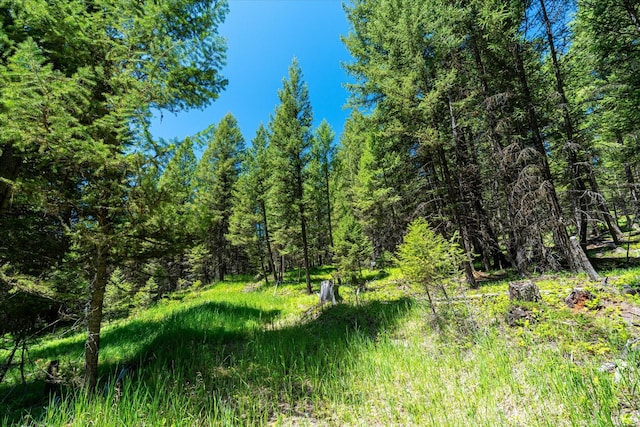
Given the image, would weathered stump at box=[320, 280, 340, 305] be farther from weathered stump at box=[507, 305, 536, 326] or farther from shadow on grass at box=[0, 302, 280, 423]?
weathered stump at box=[507, 305, 536, 326]

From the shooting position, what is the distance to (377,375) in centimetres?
391

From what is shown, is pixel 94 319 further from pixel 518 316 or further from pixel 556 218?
pixel 556 218

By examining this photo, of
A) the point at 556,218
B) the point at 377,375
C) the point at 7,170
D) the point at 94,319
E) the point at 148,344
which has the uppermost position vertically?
the point at 7,170

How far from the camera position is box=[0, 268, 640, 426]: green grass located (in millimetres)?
2678

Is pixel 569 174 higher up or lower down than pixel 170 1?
lower down

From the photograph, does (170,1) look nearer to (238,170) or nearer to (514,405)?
(514,405)

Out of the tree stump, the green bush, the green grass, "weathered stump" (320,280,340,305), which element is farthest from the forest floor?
"weathered stump" (320,280,340,305)

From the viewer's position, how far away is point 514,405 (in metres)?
2.78

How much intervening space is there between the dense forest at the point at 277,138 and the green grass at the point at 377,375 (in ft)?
3.27

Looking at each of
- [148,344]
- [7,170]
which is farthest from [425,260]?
[7,170]

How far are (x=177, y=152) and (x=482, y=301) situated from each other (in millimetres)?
7566

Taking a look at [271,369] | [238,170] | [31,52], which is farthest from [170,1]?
[238,170]

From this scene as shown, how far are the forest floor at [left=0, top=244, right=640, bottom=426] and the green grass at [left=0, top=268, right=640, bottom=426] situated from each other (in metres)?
0.02

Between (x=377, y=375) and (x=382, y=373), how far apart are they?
8 cm
